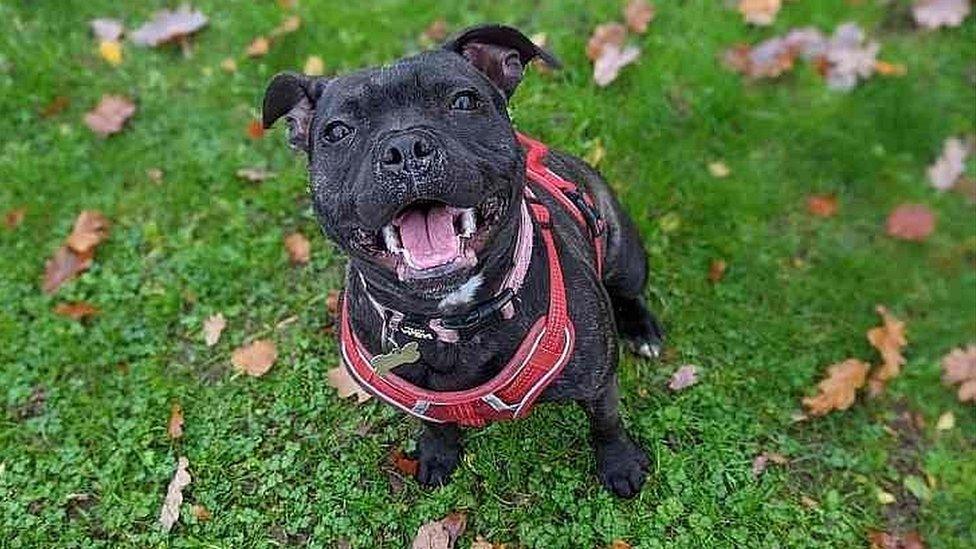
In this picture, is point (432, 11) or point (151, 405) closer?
point (151, 405)

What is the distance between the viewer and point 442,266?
8.89 feet

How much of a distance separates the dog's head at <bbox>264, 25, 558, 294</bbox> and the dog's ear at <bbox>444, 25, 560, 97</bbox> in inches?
2.1

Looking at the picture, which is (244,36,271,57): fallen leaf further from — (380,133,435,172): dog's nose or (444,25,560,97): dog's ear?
(380,133,435,172): dog's nose

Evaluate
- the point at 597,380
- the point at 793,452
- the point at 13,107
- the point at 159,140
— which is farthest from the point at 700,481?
the point at 13,107

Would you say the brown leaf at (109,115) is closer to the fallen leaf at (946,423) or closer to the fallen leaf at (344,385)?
the fallen leaf at (344,385)

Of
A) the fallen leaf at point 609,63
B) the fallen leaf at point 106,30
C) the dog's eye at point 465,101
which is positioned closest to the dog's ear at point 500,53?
the dog's eye at point 465,101

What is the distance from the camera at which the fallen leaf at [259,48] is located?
539cm

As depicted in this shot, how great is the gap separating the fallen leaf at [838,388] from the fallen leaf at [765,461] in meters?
0.28

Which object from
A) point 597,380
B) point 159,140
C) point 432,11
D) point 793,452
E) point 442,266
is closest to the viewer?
point 442,266

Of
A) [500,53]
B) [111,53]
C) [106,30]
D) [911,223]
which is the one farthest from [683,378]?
[106,30]

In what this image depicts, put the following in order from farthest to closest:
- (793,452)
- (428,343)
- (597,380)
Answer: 1. (793,452)
2. (597,380)
3. (428,343)

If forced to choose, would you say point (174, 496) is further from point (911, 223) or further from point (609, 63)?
point (911, 223)

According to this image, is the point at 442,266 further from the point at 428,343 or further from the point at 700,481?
the point at 700,481

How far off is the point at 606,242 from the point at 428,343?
105cm
